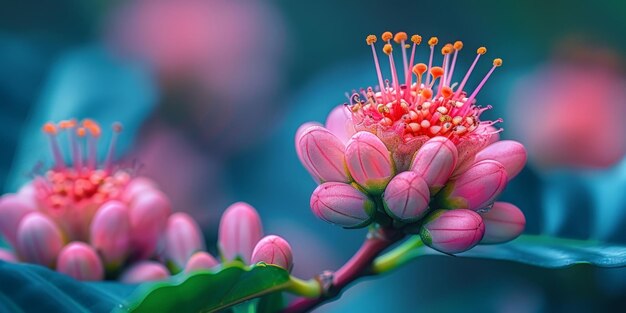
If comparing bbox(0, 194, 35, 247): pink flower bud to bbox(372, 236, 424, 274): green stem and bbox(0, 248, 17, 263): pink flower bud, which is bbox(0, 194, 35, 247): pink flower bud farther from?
bbox(372, 236, 424, 274): green stem

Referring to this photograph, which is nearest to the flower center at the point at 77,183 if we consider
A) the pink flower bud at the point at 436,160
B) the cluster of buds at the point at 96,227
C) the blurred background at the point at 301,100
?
the cluster of buds at the point at 96,227

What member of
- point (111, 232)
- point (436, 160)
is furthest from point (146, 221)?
point (436, 160)

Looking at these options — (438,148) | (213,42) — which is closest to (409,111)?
(438,148)

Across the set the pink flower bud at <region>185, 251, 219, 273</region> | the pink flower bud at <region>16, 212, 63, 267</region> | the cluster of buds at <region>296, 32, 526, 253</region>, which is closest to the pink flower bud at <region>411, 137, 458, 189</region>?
the cluster of buds at <region>296, 32, 526, 253</region>

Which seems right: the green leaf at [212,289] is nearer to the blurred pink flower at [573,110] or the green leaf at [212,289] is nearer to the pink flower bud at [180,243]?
the pink flower bud at [180,243]

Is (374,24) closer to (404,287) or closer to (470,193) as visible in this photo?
(404,287)
